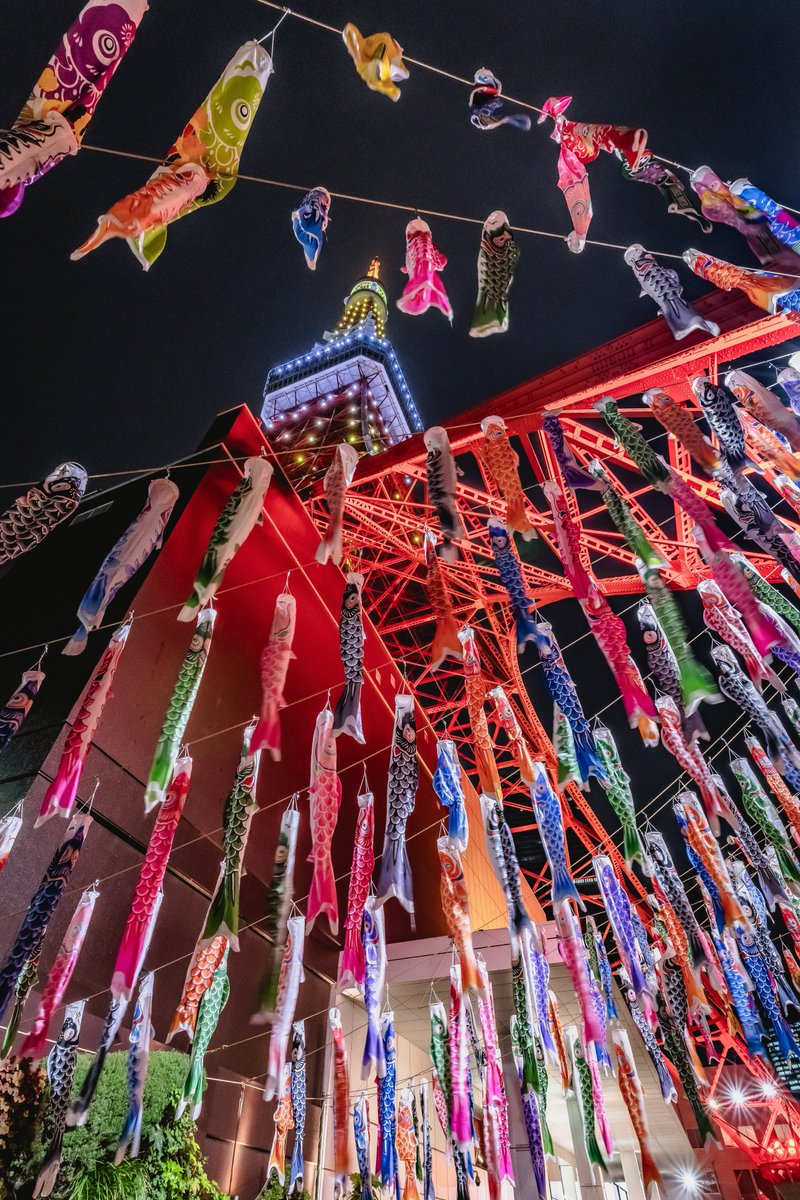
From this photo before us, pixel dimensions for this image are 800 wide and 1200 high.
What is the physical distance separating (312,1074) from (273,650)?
708 cm

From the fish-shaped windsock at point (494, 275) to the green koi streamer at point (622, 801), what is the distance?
385 centimetres

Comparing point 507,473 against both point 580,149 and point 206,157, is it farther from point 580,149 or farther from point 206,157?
point 206,157

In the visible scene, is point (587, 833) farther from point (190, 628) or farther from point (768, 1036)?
point (190, 628)

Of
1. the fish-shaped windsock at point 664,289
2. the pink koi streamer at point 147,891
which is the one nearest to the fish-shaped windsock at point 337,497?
the pink koi streamer at point 147,891

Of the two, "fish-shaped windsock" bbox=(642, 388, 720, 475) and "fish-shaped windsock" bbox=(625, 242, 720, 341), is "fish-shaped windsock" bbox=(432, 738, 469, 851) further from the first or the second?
"fish-shaped windsock" bbox=(625, 242, 720, 341)

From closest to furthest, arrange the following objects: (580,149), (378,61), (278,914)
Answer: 1. (378,61)
2. (580,149)
3. (278,914)

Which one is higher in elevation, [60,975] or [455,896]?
[455,896]

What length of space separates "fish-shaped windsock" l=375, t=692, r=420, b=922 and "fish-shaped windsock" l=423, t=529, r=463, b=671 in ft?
3.86

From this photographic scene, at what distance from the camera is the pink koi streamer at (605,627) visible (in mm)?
5188

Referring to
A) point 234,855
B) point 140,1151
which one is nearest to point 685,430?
point 234,855

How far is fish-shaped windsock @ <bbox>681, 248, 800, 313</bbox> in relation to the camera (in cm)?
466

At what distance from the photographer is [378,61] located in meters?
4.23

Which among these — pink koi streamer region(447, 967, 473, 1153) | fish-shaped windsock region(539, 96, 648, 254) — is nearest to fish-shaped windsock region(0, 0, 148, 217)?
fish-shaped windsock region(539, 96, 648, 254)

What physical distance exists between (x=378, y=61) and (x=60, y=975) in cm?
707
